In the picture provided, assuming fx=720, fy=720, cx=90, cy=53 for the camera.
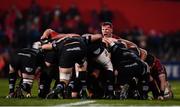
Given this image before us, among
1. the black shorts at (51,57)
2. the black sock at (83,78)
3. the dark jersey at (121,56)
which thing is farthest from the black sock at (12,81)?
the dark jersey at (121,56)

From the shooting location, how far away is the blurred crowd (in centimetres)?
2731

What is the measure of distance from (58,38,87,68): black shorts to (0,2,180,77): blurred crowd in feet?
40.3

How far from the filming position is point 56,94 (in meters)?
14.0

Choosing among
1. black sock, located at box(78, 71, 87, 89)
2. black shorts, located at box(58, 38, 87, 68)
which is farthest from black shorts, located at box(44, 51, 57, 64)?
black sock, located at box(78, 71, 87, 89)

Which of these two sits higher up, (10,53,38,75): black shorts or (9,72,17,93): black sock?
(10,53,38,75): black shorts

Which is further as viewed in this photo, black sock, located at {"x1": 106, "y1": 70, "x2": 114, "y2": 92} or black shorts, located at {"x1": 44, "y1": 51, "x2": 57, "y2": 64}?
black sock, located at {"x1": 106, "y1": 70, "x2": 114, "y2": 92}

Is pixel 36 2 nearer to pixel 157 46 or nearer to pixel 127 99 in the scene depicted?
pixel 157 46

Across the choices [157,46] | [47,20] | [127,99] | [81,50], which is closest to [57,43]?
[81,50]

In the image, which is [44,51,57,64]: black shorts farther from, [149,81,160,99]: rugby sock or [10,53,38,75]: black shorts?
[149,81,160,99]: rugby sock

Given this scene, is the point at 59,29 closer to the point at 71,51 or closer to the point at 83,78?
the point at 83,78

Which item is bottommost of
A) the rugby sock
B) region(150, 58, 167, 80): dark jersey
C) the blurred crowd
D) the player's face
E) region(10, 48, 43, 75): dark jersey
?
the rugby sock

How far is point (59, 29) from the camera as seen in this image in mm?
28203

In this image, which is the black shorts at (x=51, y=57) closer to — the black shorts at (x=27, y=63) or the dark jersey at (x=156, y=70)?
the black shorts at (x=27, y=63)

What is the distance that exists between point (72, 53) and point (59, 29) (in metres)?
14.1
